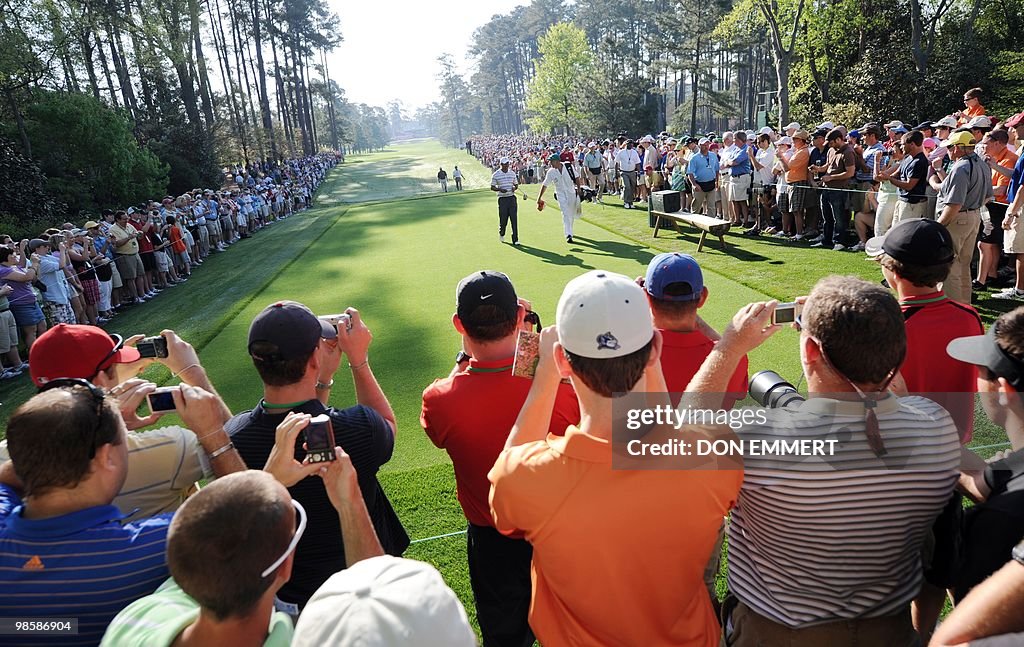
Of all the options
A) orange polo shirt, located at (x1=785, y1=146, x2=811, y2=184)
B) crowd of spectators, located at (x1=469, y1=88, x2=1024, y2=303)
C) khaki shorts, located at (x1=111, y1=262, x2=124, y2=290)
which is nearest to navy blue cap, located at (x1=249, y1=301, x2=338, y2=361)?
crowd of spectators, located at (x1=469, y1=88, x2=1024, y2=303)

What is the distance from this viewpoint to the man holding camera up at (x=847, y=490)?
1.84 metres

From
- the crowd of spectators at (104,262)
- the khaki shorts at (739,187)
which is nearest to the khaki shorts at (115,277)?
the crowd of spectators at (104,262)

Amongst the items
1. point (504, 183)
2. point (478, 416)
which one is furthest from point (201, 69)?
point (478, 416)

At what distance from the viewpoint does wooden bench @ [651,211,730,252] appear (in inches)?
445

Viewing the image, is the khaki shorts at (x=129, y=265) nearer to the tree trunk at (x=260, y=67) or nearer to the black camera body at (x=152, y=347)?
the black camera body at (x=152, y=347)

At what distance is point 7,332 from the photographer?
27.4ft

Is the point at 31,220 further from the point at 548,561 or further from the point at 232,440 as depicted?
the point at 548,561

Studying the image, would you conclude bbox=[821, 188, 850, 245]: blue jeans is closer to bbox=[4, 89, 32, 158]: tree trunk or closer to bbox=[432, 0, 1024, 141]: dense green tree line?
bbox=[432, 0, 1024, 141]: dense green tree line

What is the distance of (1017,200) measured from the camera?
7.02m

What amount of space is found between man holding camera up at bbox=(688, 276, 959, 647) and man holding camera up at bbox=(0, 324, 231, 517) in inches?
81.6

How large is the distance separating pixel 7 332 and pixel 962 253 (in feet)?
40.5

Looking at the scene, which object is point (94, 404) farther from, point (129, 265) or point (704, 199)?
point (704, 199)

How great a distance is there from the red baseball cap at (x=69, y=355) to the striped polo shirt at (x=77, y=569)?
47.5 inches

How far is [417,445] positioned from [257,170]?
3441cm
